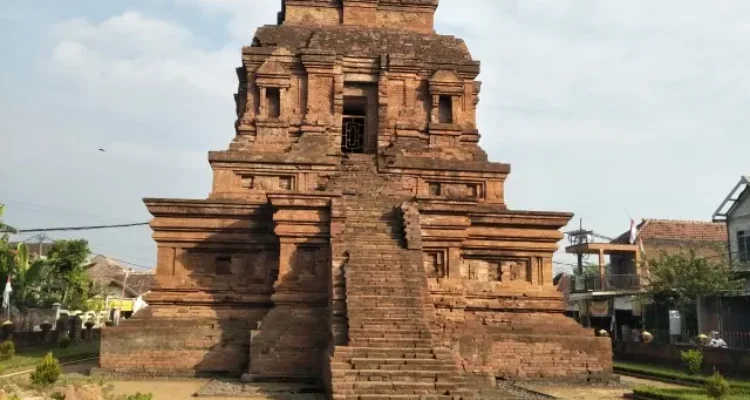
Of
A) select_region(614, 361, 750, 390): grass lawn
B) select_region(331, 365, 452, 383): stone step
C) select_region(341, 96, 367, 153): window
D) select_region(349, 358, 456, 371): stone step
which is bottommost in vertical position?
select_region(614, 361, 750, 390): grass lawn

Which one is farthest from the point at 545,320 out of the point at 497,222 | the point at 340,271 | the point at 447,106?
the point at 447,106

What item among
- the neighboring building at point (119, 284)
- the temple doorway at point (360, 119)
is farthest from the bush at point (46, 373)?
the neighboring building at point (119, 284)

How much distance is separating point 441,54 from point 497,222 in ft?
18.6

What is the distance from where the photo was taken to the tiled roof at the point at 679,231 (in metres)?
38.2

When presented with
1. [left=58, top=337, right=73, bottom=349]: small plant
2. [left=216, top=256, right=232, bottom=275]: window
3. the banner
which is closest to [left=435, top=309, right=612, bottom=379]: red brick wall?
[left=216, top=256, right=232, bottom=275]: window

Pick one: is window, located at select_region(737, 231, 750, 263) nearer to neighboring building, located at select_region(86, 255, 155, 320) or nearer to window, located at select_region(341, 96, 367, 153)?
window, located at select_region(341, 96, 367, 153)

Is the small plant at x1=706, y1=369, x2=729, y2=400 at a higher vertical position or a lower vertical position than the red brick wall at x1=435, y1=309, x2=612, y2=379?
lower

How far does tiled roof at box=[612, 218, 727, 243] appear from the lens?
125 feet

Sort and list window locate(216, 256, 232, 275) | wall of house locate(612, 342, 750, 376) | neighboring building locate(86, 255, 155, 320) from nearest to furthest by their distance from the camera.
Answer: window locate(216, 256, 232, 275) → wall of house locate(612, 342, 750, 376) → neighboring building locate(86, 255, 155, 320)

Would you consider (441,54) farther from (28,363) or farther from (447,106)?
(28,363)

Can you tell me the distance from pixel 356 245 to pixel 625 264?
29088 mm

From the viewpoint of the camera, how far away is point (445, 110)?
60.3ft

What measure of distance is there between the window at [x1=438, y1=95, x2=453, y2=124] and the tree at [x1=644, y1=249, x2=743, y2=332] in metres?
13.0

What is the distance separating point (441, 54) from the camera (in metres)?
18.9
